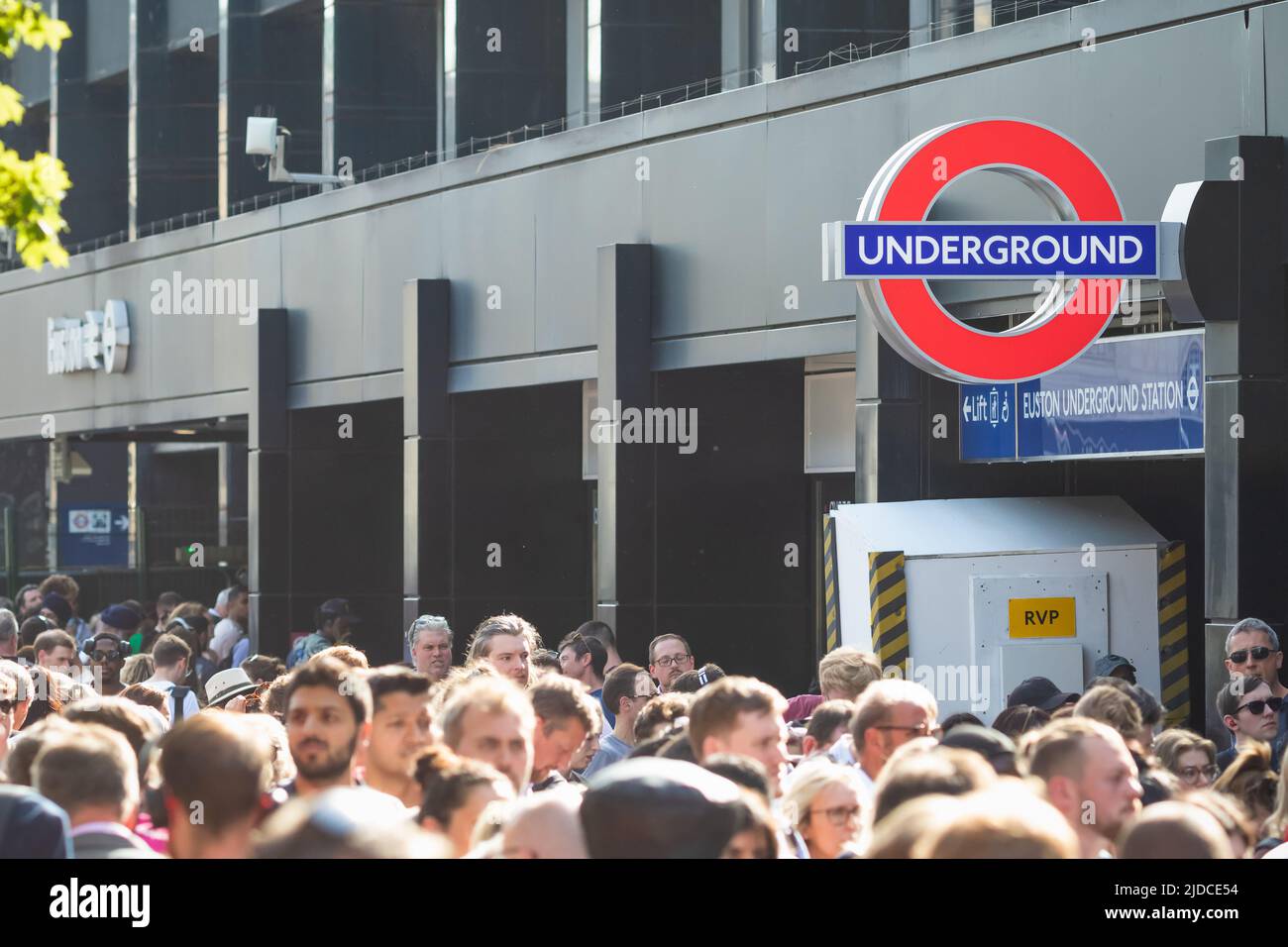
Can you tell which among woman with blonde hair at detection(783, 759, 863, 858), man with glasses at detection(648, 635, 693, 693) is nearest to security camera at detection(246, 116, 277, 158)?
man with glasses at detection(648, 635, 693, 693)

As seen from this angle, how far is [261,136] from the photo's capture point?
23.8 m

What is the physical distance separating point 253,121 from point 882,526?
40.7 ft

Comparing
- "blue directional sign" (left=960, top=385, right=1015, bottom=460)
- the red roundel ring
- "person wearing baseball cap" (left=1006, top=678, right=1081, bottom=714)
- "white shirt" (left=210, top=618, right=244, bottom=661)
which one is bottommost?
"white shirt" (left=210, top=618, right=244, bottom=661)

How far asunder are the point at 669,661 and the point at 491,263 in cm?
724

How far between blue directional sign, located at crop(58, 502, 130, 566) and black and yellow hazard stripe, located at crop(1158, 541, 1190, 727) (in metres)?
25.8

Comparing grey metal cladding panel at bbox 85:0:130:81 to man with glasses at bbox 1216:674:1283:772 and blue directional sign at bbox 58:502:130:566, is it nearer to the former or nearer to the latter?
blue directional sign at bbox 58:502:130:566

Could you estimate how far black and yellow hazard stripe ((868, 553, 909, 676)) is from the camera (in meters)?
13.6

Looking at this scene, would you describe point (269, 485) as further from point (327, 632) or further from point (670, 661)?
point (670, 661)

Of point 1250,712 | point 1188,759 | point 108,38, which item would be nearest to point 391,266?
point 108,38

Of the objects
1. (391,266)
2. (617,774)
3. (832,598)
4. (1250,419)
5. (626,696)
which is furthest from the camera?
(391,266)
